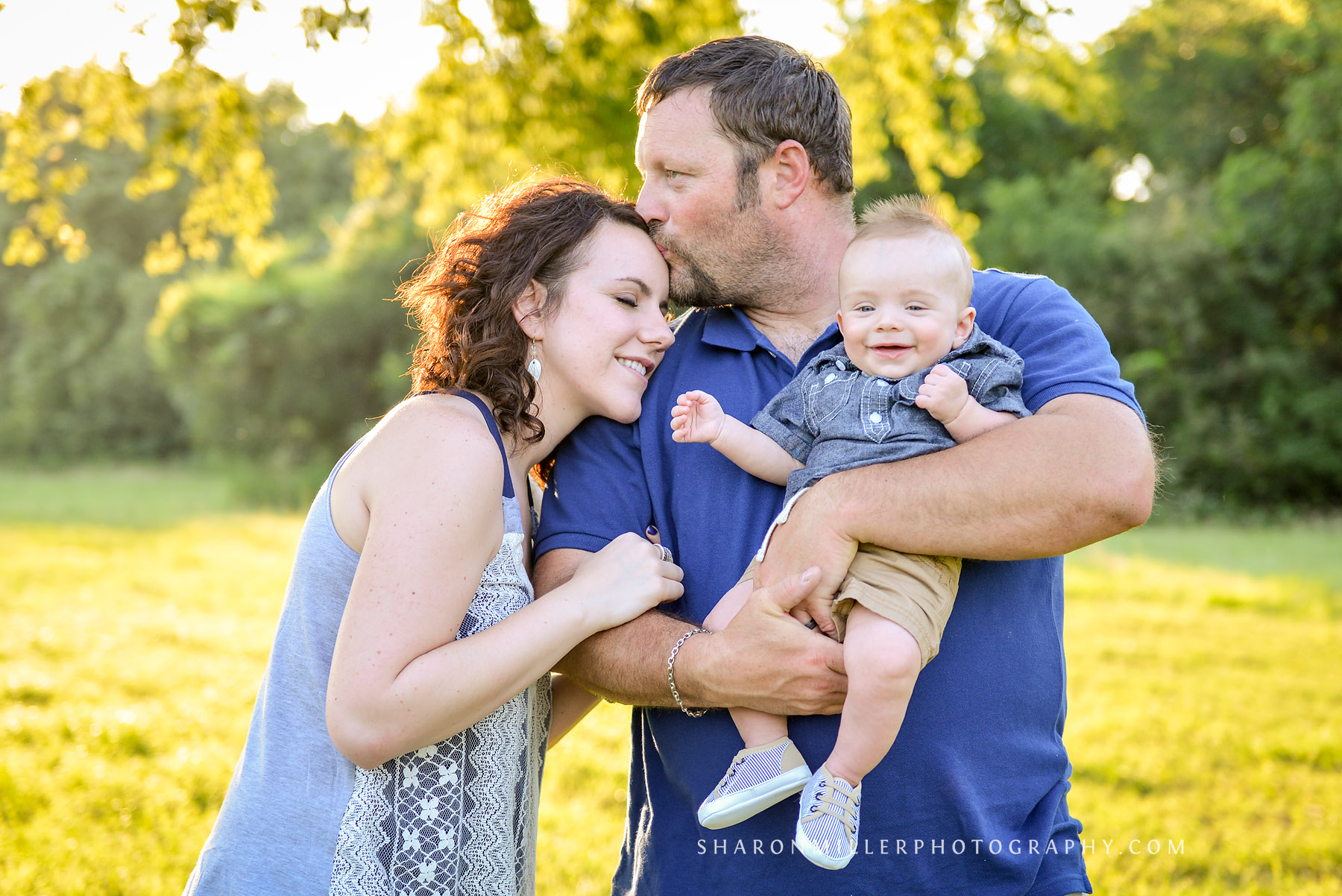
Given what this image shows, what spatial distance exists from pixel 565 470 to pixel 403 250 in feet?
71.7

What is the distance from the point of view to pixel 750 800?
202cm

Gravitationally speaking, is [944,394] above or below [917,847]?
above

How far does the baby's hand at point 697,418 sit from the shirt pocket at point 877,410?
0.30 meters

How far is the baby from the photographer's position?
78.7 inches

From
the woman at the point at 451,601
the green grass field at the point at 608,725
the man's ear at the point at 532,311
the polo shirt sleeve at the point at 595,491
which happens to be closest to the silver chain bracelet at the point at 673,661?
the woman at the point at 451,601

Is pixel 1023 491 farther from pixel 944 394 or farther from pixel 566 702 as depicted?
pixel 566 702

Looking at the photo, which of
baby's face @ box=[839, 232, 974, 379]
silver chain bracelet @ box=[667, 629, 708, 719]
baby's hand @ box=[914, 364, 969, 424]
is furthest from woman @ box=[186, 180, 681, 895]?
baby's hand @ box=[914, 364, 969, 424]

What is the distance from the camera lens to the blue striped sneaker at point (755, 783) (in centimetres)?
203

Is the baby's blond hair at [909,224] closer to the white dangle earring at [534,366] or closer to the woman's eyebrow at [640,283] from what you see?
the woman's eyebrow at [640,283]

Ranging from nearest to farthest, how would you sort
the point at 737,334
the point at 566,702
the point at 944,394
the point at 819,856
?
the point at 819,856, the point at 944,394, the point at 737,334, the point at 566,702

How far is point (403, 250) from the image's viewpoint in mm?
23062

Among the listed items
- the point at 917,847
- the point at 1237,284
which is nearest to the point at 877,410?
the point at 917,847

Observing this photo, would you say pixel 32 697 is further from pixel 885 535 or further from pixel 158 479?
pixel 158 479

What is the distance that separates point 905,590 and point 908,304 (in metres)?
0.62
